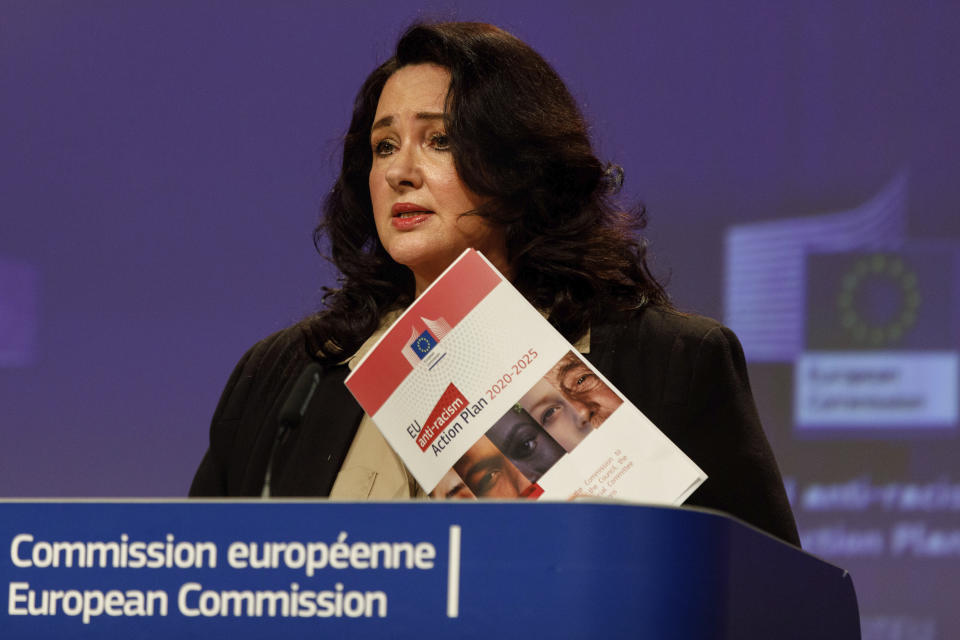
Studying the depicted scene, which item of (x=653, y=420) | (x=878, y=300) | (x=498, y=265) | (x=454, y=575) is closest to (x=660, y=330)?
(x=653, y=420)

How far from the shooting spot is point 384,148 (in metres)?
2.19

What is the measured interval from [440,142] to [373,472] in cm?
58

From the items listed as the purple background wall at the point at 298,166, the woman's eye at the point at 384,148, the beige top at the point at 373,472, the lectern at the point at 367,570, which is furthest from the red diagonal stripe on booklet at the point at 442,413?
the purple background wall at the point at 298,166

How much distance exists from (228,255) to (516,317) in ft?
6.79

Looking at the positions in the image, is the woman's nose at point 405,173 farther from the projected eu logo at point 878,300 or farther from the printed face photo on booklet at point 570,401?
the projected eu logo at point 878,300

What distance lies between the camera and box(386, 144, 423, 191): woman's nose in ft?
6.86

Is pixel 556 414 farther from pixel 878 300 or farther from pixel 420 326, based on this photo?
pixel 878 300

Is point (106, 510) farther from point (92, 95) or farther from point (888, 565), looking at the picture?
point (92, 95)

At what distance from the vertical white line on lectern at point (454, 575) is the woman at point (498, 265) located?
959mm

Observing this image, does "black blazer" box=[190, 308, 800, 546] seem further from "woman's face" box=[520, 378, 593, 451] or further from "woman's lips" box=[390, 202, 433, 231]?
"woman's face" box=[520, 378, 593, 451]

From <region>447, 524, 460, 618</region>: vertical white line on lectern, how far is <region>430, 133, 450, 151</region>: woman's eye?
125 cm

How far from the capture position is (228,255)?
3.47 metres

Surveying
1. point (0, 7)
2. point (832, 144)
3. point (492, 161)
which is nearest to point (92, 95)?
point (0, 7)

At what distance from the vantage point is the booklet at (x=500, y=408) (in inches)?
56.5
